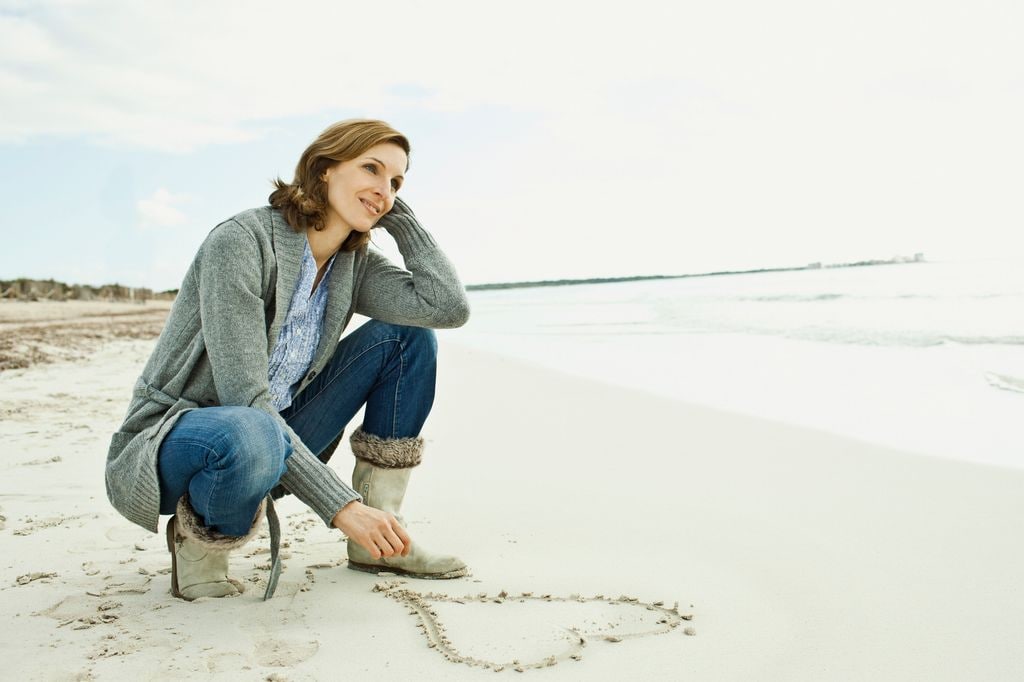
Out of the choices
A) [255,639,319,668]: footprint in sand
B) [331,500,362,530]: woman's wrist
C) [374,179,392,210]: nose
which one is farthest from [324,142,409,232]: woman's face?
[255,639,319,668]: footprint in sand

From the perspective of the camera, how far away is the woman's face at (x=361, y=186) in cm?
214

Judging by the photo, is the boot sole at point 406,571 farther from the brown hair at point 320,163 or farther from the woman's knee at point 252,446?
the brown hair at point 320,163

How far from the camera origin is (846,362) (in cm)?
676

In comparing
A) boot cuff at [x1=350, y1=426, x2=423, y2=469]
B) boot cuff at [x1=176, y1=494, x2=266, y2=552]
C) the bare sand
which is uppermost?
boot cuff at [x1=350, y1=426, x2=423, y2=469]

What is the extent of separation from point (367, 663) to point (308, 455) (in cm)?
49

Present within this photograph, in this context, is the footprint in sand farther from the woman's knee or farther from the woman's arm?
the woman's arm

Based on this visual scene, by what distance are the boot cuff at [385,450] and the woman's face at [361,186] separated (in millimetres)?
Answer: 598

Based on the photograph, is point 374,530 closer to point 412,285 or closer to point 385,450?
point 385,450

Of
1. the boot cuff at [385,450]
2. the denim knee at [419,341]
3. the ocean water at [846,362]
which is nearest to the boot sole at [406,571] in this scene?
the boot cuff at [385,450]

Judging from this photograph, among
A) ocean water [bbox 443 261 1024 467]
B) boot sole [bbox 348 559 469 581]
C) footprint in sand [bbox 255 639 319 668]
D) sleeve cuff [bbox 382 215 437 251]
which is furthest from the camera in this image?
ocean water [bbox 443 261 1024 467]

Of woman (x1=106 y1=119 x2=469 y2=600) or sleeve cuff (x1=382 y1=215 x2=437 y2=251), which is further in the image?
sleeve cuff (x1=382 y1=215 x2=437 y2=251)

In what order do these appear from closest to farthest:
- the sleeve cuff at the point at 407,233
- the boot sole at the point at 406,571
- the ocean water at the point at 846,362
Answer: the boot sole at the point at 406,571
the sleeve cuff at the point at 407,233
the ocean water at the point at 846,362

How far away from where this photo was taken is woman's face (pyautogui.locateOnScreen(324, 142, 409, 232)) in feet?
7.03

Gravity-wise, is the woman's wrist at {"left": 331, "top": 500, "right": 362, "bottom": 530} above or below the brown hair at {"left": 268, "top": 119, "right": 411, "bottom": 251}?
below
